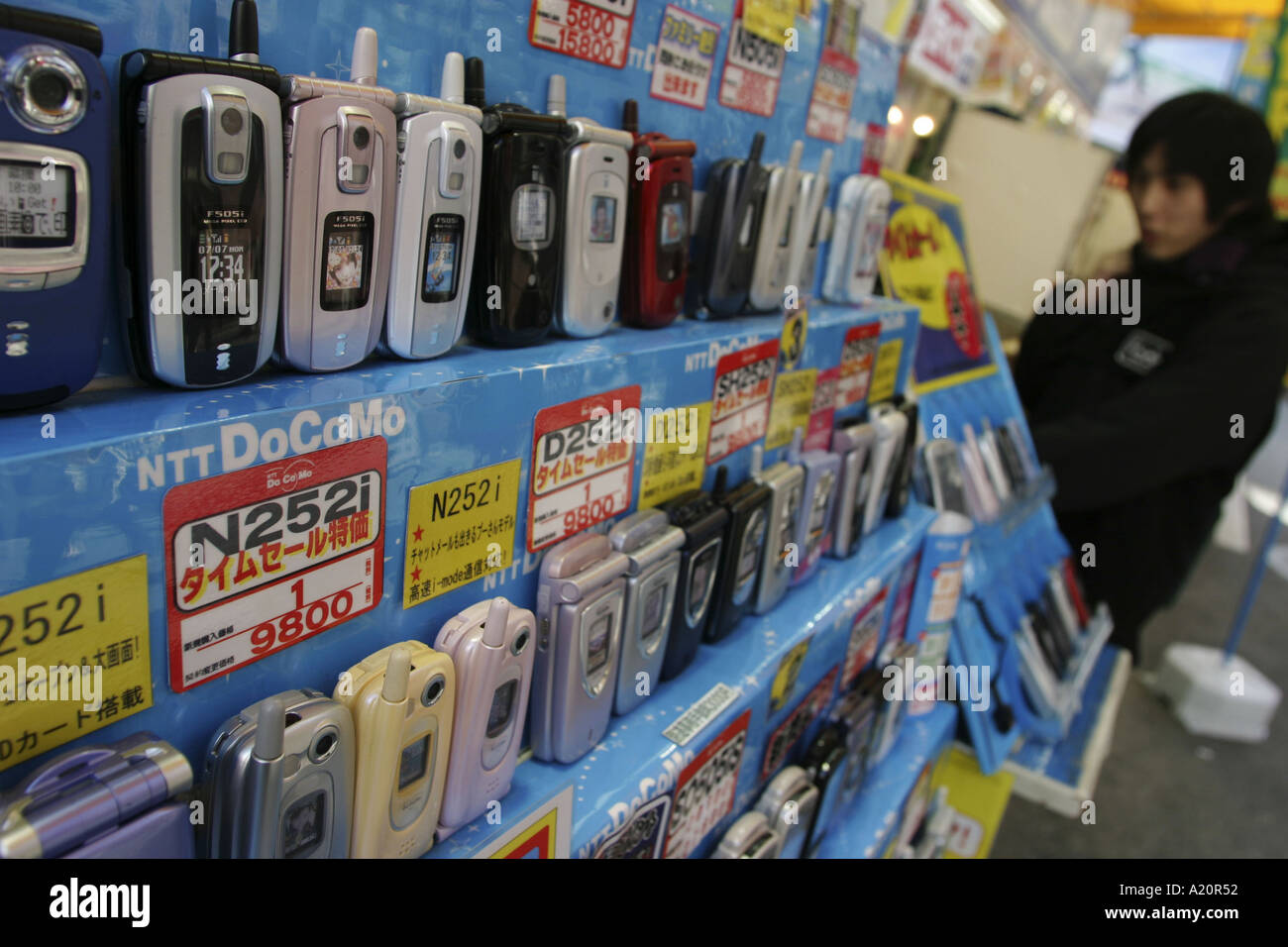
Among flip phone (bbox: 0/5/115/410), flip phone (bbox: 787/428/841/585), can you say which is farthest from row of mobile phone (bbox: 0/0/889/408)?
flip phone (bbox: 787/428/841/585)

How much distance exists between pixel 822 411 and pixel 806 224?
0.40 metres

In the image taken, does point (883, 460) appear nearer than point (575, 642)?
No

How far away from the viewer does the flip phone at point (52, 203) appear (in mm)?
553

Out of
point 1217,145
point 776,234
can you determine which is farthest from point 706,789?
point 1217,145

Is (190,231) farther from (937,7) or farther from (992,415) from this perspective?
(937,7)

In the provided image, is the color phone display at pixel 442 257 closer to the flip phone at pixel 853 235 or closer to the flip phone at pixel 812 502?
the flip phone at pixel 812 502

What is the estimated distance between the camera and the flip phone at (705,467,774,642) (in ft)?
4.44

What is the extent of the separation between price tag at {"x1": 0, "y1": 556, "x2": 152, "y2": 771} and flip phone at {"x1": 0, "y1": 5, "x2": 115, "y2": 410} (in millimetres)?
147

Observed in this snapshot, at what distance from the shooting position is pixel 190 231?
0.67 m

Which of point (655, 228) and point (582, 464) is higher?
point (655, 228)

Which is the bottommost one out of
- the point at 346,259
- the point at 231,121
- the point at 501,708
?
the point at 501,708

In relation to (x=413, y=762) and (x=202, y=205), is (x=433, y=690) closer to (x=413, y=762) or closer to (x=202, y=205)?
(x=413, y=762)

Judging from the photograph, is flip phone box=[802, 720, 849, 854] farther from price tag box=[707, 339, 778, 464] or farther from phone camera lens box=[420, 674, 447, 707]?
phone camera lens box=[420, 674, 447, 707]

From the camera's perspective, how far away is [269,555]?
75 centimetres
